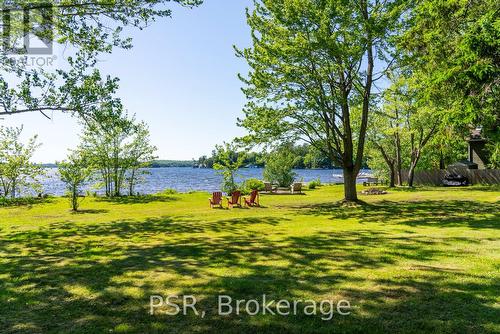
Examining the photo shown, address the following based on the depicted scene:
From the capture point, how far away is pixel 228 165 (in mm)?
30766

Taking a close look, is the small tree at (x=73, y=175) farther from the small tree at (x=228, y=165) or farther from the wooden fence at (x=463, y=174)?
the wooden fence at (x=463, y=174)

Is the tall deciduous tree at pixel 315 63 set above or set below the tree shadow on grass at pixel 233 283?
above

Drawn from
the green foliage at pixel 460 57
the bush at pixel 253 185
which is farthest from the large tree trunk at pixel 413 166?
the green foliage at pixel 460 57

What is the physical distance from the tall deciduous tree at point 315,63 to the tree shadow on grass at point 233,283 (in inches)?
376

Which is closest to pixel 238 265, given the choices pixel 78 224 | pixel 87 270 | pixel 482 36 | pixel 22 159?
pixel 87 270

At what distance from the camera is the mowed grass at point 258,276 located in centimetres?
454

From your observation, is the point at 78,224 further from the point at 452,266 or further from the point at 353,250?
the point at 452,266

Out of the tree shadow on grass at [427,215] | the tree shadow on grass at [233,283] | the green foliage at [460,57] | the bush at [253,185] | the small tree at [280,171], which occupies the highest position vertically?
the green foliage at [460,57]

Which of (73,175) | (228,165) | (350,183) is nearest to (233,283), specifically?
(350,183)

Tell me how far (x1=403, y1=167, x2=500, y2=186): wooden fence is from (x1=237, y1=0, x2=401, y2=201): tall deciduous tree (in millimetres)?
23270

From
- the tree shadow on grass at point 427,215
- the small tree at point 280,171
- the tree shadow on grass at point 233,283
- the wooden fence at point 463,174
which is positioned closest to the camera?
the tree shadow on grass at point 233,283

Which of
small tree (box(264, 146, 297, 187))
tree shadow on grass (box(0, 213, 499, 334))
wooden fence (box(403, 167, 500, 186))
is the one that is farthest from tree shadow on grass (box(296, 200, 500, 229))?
wooden fence (box(403, 167, 500, 186))

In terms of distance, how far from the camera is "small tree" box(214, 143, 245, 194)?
30.8m

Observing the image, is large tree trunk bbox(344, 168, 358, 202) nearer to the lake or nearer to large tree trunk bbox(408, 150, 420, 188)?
the lake
